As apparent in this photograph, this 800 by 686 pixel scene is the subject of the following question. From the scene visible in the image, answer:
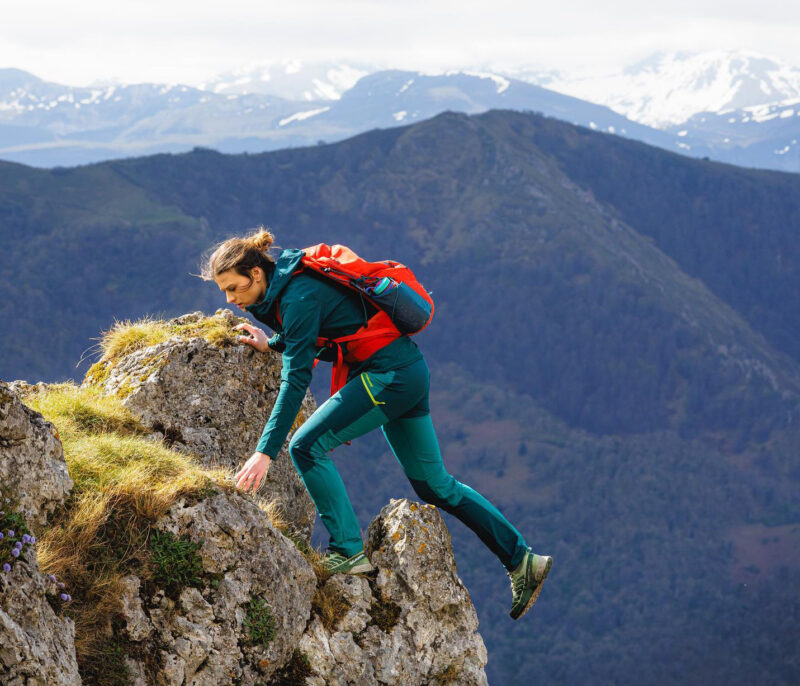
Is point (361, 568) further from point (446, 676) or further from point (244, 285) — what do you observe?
point (244, 285)

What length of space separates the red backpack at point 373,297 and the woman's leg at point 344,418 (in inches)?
9.7

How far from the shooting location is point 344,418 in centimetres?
703

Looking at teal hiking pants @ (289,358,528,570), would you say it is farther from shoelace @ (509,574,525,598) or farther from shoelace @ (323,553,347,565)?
shoelace @ (509,574,525,598)

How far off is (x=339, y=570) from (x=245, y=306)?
226 centimetres

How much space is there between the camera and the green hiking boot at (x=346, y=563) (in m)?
7.45

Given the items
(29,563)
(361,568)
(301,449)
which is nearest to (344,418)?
(301,449)

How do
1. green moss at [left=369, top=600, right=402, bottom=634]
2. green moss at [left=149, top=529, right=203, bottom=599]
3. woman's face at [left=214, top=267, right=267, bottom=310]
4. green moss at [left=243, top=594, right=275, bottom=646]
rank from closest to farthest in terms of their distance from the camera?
1. green moss at [left=149, top=529, right=203, bottom=599]
2. green moss at [left=243, top=594, right=275, bottom=646]
3. woman's face at [left=214, top=267, right=267, bottom=310]
4. green moss at [left=369, top=600, right=402, bottom=634]

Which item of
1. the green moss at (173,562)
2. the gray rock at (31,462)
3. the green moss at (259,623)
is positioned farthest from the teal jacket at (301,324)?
the gray rock at (31,462)

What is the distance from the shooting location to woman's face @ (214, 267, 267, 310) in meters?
6.85

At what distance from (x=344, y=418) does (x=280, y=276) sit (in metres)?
1.18

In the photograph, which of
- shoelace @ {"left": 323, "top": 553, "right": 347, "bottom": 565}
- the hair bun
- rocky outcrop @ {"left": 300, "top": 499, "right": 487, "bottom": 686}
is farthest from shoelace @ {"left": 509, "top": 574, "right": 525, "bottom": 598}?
the hair bun

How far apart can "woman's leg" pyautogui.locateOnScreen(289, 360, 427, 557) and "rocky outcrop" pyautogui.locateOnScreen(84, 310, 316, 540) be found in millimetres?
1823

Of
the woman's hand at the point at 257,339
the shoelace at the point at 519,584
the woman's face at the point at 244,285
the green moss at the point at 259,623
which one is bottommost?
the shoelace at the point at 519,584

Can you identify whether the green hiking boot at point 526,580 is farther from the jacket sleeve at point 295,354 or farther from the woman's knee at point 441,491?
the jacket sleeve at point 295,354
